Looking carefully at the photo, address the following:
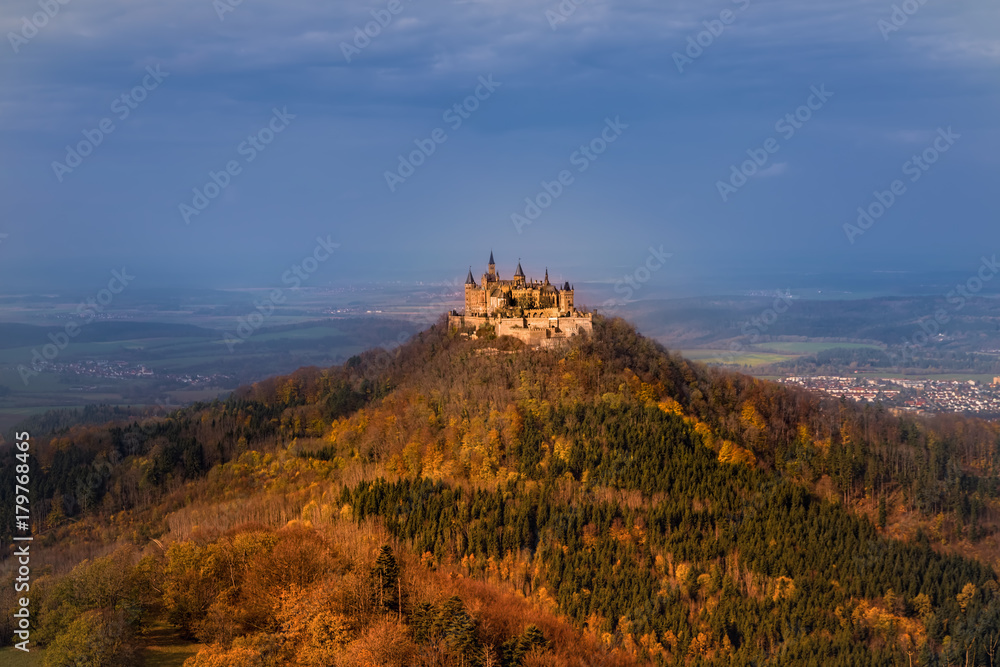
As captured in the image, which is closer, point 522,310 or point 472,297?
point 522,310

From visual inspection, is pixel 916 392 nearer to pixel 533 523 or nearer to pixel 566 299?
pixel 566 299

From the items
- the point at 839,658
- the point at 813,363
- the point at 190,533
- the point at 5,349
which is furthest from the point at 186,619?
the point at 813,363

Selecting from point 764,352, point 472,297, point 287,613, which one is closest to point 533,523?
point 287,613

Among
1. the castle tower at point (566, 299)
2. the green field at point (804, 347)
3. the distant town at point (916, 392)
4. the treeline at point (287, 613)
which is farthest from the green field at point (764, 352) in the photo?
the treeline at point (287, 613)

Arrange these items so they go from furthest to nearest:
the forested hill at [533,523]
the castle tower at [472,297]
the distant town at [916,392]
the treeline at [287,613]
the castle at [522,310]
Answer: the distant town at [916,392] → the castle tower at [472,297] → the castle at [522,310] → the forested hill at [533,523] → the treeline at [287,613]

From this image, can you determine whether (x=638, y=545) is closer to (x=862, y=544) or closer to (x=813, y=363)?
(x=862, y=544)

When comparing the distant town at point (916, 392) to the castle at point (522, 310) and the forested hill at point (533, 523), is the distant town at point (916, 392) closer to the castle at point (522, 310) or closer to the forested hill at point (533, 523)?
the forested hill at point (533, 523)
